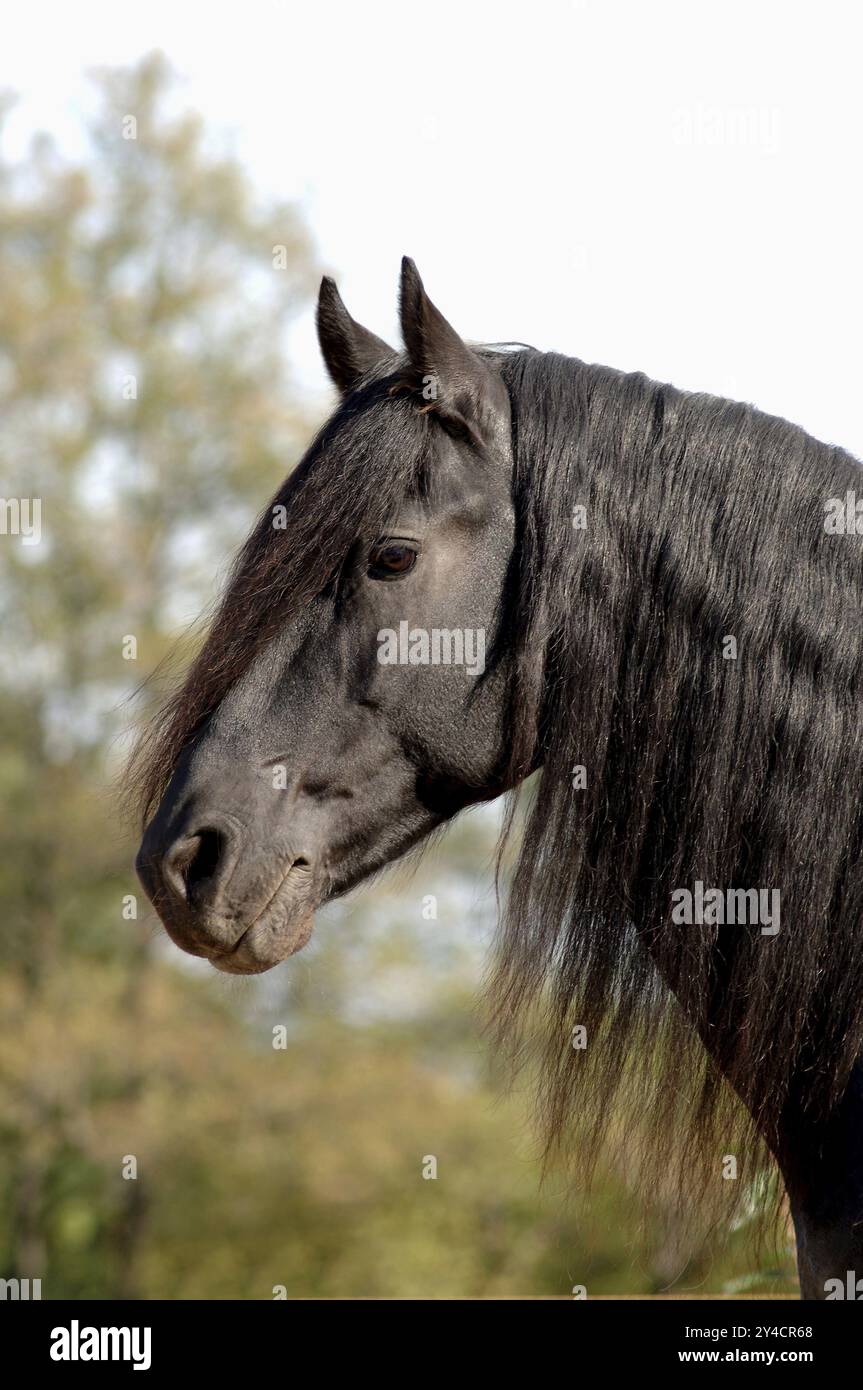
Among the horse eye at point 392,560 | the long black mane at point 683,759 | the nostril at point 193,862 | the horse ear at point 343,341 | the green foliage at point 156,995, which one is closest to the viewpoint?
the nostril at point 193,862

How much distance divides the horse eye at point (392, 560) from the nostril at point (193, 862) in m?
0.73

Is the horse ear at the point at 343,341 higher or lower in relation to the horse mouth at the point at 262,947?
higher

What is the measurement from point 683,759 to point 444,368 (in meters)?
1.13

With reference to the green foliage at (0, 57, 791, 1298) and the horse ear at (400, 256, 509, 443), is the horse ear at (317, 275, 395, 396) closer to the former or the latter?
the horse ear at (400, 256, 509, 443)

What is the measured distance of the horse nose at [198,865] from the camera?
9.70 feet

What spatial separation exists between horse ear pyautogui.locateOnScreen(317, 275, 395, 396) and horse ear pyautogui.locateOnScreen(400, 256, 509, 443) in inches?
14.4

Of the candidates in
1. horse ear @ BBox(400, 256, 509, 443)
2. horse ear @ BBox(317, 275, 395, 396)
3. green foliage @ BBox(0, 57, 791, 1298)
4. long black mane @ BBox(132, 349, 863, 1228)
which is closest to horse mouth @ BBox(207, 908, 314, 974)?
long black mane @ BBox(132, 349, 863, 1228)

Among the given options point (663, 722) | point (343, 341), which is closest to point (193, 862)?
point (663, 722)

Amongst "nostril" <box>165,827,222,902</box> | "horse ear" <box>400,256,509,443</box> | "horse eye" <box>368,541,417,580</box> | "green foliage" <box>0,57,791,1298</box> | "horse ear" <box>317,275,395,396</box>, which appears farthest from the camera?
"green foliage" <box>0,57,791,1298</box>

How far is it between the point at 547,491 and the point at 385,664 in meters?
0.58

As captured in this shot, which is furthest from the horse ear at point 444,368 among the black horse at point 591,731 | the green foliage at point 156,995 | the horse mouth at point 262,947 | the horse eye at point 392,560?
the green foliage at point 156,995

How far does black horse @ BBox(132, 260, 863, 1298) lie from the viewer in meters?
3.04

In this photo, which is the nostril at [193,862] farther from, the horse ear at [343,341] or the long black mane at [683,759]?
the horse ear at [343,341]
